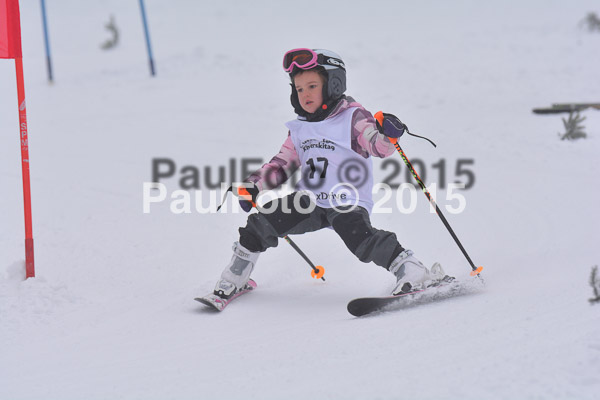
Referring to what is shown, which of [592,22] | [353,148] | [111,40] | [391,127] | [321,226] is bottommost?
[321,226]

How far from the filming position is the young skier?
362 cm

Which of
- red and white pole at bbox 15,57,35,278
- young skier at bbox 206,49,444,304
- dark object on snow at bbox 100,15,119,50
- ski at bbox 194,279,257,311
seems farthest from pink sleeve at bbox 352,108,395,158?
dark object on snow at bbox 100,15,119,50

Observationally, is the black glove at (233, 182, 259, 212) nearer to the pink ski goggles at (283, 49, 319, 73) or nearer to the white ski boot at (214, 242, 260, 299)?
the white ski boot at (214, 242, 260, 299)

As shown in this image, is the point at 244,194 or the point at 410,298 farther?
the point at 244,194

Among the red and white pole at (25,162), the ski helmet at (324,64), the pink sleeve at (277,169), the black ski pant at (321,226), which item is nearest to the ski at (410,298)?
the black ski pant at (321,226)

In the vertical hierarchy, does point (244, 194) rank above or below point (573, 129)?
below

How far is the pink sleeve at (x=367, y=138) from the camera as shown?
3.58 m

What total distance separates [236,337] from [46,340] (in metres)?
0.96

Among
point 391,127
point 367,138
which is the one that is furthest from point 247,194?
point 391,127

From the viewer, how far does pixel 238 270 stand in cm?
396

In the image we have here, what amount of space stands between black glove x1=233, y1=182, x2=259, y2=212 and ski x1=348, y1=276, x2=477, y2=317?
983mm

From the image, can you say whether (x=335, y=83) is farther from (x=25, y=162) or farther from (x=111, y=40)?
(x=111, y=40)

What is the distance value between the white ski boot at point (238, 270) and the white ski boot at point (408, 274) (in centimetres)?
92

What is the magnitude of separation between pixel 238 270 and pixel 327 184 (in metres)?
0.78
